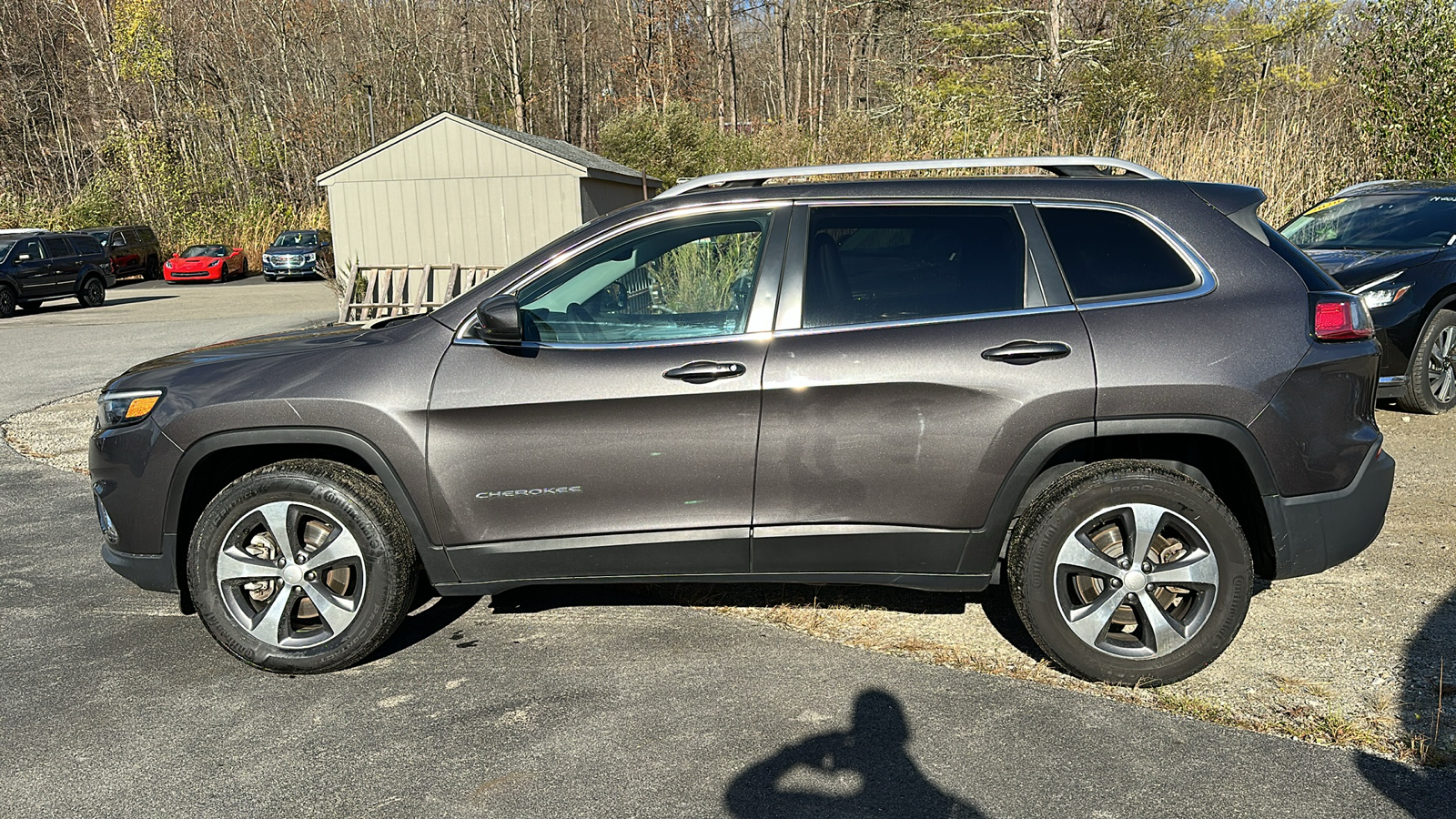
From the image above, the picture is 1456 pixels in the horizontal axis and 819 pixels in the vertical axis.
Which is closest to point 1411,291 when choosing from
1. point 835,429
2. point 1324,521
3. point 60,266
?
point 1324,521

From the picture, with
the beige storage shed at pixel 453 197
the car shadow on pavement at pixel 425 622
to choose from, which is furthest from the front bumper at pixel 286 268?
the car shadow on pavement at pixel 425 622

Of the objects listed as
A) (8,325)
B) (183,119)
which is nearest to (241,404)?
(8,325)

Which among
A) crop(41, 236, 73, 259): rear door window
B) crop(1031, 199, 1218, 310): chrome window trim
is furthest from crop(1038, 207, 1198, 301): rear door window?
crop(41, 236, 73, 259): rear door window

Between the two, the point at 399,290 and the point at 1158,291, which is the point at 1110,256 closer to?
the point at 1158,291

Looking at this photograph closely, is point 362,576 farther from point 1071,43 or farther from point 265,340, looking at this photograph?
point 1071,43

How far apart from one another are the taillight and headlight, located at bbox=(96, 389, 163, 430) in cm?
415

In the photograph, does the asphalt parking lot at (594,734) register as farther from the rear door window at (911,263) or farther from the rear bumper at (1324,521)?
the rear door window at (911,263)

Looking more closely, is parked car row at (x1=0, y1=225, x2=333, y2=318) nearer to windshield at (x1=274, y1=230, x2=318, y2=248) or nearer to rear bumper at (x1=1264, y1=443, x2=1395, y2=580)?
windshield at (x1=274, y1=230, x2=318, y2=248)

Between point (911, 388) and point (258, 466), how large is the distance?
99.4 inches

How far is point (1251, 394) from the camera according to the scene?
3.40m

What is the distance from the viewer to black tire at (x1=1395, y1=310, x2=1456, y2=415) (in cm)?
755

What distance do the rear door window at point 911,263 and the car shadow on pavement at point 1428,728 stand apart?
1803mm

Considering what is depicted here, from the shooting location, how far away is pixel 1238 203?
3.64m

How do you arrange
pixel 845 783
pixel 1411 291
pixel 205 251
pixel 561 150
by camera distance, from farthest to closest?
pixel 205 251 → pixel 561 150 → pixel 1411 291 → pixel 845 783
